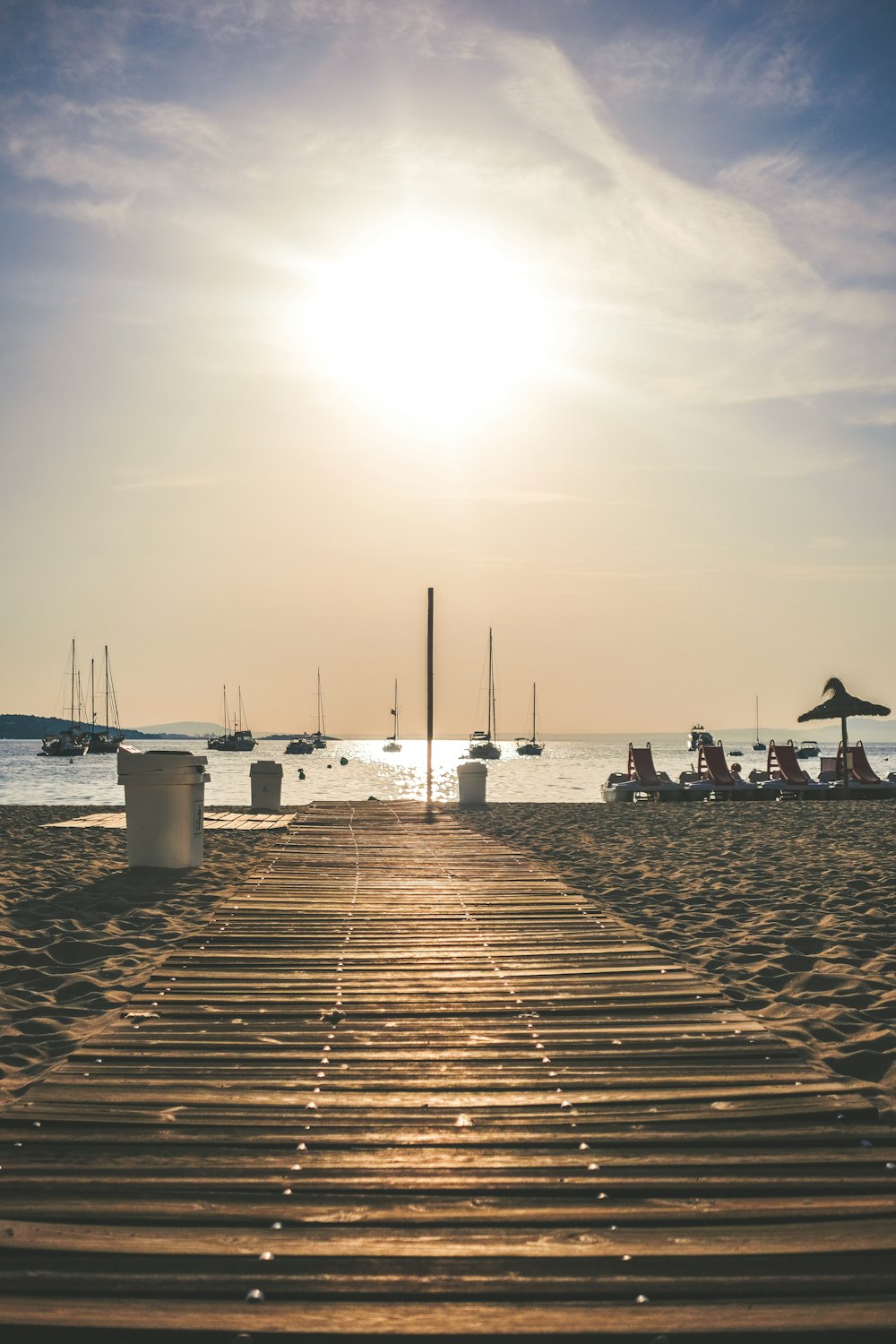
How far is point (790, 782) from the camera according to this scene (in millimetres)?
28578

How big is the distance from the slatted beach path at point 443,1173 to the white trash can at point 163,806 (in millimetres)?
5047

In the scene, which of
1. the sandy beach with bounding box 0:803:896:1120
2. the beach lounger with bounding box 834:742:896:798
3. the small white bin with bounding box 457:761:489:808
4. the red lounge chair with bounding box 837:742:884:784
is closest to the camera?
the sandy beach with bounding box 0:803:896:1120

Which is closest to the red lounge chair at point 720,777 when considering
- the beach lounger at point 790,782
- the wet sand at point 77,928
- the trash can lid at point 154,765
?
the beach lounger at point 790,782

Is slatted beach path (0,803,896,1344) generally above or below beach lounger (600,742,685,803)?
above

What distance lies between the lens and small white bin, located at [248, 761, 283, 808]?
1997 cm

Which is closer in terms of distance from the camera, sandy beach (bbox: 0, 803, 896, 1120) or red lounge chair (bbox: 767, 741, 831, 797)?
sandy beach (bbox: 0, 803, 896, 1120)

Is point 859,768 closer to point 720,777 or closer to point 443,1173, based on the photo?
point 720,777

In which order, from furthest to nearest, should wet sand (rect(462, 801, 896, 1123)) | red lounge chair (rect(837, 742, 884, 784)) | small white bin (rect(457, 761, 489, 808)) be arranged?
1. red lounge chair (rect(837, 742, 884, 784))
2. small white bin (rect(457, 761, 489, 808))
3. wet sand (rect(462, 801, 896, 1123))

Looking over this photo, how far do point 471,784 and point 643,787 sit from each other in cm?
736

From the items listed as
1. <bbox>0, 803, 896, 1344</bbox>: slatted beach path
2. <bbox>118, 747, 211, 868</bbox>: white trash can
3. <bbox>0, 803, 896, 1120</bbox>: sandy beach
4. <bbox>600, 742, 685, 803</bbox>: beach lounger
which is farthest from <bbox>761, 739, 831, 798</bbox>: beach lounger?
<bbox>0, 803, 896, 1344</bbox>: slatted beach path

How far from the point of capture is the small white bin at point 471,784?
23.0m

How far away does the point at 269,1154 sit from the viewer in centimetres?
321

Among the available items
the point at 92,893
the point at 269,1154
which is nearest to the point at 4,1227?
the point at 269,1154

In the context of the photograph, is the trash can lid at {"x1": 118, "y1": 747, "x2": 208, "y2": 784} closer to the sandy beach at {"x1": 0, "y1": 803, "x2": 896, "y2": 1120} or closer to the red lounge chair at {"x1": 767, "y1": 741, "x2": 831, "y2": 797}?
the sandy beach at {"x1": 0, "y1": 803, "x2": 896, "y2": 1120}
